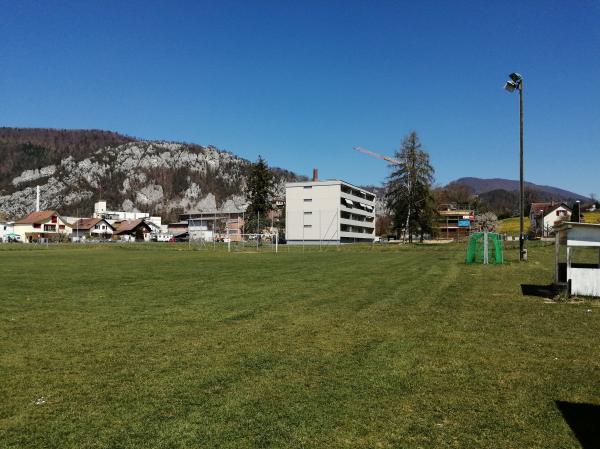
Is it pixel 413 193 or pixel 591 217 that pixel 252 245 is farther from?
pixel 591 217

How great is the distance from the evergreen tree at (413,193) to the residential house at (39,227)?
268 ft

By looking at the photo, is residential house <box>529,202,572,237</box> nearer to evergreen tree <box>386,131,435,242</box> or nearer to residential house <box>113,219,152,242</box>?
evergreen tree <box>386,131,435,242</box>

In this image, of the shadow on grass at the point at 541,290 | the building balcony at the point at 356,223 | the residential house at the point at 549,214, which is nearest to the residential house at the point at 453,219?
the residential house at the point at 549,214

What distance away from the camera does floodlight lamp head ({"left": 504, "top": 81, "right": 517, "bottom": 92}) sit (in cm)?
2809

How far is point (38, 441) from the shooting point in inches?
162

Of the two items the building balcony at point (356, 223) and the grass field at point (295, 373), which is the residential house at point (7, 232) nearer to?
the building balcony at point (356, 223)

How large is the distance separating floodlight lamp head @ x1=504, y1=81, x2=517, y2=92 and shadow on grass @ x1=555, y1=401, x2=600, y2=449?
1055 inches

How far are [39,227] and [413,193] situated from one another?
92068 mm

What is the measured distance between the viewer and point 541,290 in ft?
48.8

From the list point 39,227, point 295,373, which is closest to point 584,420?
point 295,373

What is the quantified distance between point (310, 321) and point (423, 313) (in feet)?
8.79

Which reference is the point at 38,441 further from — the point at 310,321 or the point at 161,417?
the point at 310,321

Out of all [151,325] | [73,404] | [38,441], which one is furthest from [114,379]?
[151,325]

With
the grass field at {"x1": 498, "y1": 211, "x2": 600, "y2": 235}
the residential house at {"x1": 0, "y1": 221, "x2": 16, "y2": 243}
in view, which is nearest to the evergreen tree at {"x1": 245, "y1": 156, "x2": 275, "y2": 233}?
the grass field at {"x1": 498, "y1": 211, "x2": 600, "y2": 235}
